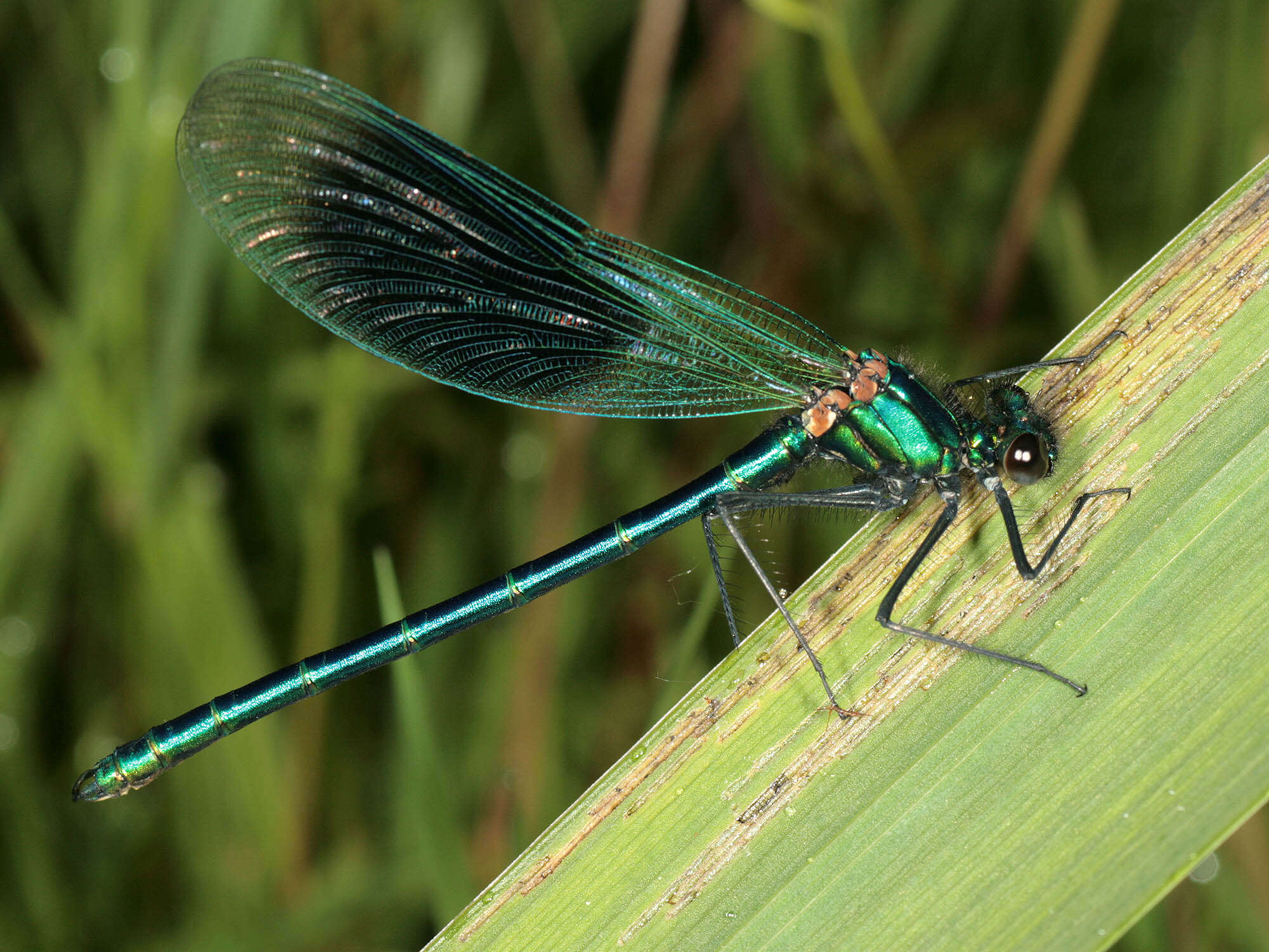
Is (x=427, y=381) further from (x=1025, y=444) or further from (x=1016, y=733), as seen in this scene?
(x=1016, y=733)

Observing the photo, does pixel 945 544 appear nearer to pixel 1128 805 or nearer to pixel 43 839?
pixel 1128 805

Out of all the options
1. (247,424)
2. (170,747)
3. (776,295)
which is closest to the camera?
(170,747)

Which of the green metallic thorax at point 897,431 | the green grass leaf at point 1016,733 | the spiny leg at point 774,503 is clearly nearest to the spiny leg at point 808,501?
the spiny leg at point 774,503

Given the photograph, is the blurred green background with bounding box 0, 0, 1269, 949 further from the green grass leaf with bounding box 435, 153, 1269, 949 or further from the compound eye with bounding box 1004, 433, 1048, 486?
the compound eye with bounding box 1004, 433, 1048, 486

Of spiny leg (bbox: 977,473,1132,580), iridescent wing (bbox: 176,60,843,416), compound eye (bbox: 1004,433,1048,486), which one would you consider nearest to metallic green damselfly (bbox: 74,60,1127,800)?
iridescent wing (bbox: 176,60,843,416)

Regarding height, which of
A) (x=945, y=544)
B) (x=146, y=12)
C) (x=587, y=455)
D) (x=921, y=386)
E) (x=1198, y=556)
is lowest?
(x=1198, y=556)

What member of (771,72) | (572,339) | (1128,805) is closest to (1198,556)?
(1128,805)
